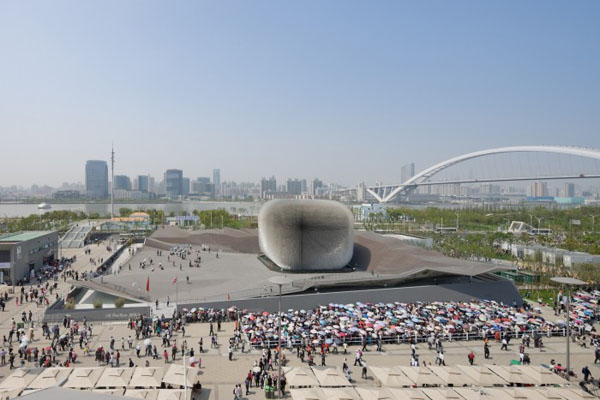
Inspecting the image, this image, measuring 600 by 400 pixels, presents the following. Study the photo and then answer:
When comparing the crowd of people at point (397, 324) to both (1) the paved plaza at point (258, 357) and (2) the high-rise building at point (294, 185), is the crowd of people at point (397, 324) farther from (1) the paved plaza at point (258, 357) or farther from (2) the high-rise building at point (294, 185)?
(2) the high-rise building at point (294, 185)

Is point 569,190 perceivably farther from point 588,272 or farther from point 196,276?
point 196,276

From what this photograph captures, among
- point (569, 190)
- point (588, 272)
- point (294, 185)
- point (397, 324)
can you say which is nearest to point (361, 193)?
point (294, 185)

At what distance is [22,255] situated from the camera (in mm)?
32781

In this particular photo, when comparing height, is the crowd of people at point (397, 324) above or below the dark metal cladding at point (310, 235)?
below

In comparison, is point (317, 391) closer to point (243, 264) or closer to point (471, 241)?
point (243, 264)

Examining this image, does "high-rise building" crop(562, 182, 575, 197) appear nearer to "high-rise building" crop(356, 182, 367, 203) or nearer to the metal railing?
"high-rise building" crop(356, 182, 367, 203)

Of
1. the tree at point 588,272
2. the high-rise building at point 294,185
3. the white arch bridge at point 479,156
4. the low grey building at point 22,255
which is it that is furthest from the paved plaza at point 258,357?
the high-rise building at point 294,185

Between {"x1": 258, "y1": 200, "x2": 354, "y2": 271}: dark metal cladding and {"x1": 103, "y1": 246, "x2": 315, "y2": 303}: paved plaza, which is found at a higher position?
{"x1": 258, "y1": 200, "x2": 354, "y2": 271}: dark metal cladding

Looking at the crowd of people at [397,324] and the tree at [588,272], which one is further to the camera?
the tree at [588,272]

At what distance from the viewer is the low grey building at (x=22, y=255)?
103 ft

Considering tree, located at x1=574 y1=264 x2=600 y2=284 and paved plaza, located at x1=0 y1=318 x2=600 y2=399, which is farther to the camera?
tree, located at x1=574 y1=264 x2=600 y2=284

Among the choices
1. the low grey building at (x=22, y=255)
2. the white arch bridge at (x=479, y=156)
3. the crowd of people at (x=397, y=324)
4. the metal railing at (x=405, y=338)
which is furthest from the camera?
the white arch bridge at (x=479, y=156)

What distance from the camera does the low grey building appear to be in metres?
31.5

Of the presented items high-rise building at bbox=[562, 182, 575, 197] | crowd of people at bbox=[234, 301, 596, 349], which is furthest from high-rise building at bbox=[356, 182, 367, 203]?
crowd of people at bbox=[234, 301, 596, 349]
